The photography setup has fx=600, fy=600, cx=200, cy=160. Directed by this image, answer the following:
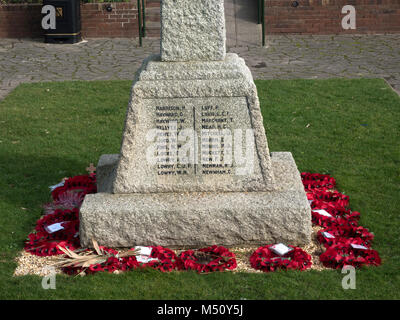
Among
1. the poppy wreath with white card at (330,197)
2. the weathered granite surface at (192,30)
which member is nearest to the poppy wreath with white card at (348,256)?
the poppy wreath with white card at (330,197)

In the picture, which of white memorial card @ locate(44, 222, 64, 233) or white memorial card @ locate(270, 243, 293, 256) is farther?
white memorial card @ locate(44, 222, 64, 233)

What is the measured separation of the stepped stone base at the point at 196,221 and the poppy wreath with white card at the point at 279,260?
0.17 m

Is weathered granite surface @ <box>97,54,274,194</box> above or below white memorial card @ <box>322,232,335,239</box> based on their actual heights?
above

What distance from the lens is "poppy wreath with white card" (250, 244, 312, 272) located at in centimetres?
476

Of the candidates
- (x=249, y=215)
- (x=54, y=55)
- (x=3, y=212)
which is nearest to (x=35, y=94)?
(x=54, y=55)

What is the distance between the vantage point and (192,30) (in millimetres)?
5066

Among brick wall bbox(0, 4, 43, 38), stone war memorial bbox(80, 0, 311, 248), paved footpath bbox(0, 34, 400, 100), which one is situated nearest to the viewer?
stone war memorial bbox(80, 0, 311, 248)

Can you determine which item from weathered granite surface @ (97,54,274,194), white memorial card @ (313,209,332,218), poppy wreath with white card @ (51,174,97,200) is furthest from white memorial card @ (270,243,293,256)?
poppy wreath with white card @ (51,174,97,200)

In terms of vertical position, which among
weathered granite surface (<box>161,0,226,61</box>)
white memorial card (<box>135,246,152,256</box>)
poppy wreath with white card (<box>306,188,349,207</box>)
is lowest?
white memorial card (<box>135,246,152,256</box>)

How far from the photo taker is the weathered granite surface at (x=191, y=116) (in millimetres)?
5098

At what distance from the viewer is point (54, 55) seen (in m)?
12.7

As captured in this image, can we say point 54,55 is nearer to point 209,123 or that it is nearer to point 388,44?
point 388,44

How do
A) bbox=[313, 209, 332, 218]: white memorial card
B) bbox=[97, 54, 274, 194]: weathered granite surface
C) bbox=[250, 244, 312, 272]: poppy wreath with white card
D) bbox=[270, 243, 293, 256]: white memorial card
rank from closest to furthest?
bbox=[250, 244, 312, 272]: poppy wreath with white card, bbox=[270, 243, 293, 256]: white memorial card, bbox=[97, 54, 274, 194]: weathered granite surface, bbox=[313, 209, 332, 218]: white memorial card

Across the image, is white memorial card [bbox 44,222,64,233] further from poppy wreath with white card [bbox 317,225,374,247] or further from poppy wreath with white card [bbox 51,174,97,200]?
poppy wreath with white card [bbox 317,225,374,247]
